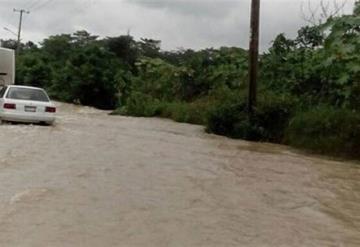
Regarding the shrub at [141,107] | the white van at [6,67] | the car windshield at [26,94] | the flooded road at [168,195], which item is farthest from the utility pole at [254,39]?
the shrub at [141,107]

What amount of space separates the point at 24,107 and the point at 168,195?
37.5 feet

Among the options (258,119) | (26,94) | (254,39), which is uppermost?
(254,39)

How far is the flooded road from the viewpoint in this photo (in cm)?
816

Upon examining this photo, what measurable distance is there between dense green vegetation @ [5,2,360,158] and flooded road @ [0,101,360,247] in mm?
2243

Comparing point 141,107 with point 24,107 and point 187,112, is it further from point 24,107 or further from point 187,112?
point 24,107

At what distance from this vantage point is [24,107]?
69.2 ft

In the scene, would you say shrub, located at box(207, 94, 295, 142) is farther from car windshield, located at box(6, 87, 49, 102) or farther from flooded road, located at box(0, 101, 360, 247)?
car windshield, located at box(6, 87, 49, 102)

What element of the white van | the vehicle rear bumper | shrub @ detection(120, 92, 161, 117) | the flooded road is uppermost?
the white van

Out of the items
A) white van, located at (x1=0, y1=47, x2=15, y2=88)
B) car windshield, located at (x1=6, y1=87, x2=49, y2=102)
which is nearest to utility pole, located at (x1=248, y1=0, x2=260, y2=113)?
car windshield, located at (x1=6, y1=87, x2=49, y2=102)

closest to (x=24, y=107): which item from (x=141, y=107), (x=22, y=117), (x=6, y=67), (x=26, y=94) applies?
(x=22, y=117)

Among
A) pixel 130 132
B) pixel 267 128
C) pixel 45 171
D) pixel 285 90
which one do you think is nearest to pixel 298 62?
pixel 285 90

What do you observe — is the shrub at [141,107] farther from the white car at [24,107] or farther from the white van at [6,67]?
the white car at [24,107]

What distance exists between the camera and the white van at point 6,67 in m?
28.7

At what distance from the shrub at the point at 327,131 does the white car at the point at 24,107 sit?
7477mm
